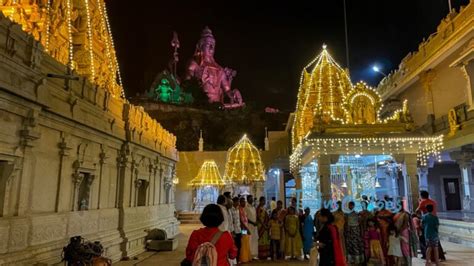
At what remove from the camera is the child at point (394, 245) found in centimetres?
748

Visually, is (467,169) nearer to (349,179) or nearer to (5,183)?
(349,179)

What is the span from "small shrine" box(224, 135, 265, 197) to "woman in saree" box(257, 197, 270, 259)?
16305 mm

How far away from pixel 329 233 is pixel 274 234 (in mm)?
5024

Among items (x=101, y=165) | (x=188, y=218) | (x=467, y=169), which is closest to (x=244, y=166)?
(x=188, y=218)

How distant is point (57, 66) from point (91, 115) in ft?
5.14

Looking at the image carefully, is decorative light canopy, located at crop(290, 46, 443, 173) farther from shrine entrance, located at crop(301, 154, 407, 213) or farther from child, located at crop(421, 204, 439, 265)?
child, located at crop(421, 204, 439, 265)

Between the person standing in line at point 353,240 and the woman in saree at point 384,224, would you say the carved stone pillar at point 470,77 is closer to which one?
the woman in saree at point 384,224

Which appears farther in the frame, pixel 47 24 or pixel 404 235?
pixel 47 24

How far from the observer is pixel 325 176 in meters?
12.7

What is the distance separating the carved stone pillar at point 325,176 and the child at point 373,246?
14.5ft

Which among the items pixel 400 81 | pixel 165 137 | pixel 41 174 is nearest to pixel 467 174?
pixel 400 81

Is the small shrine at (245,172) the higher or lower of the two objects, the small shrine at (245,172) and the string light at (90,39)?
the lower

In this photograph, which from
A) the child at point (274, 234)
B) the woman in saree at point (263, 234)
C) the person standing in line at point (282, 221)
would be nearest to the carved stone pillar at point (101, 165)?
the woman in saree at point (263, 234)

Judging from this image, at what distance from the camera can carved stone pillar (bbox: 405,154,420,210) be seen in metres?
12.9
